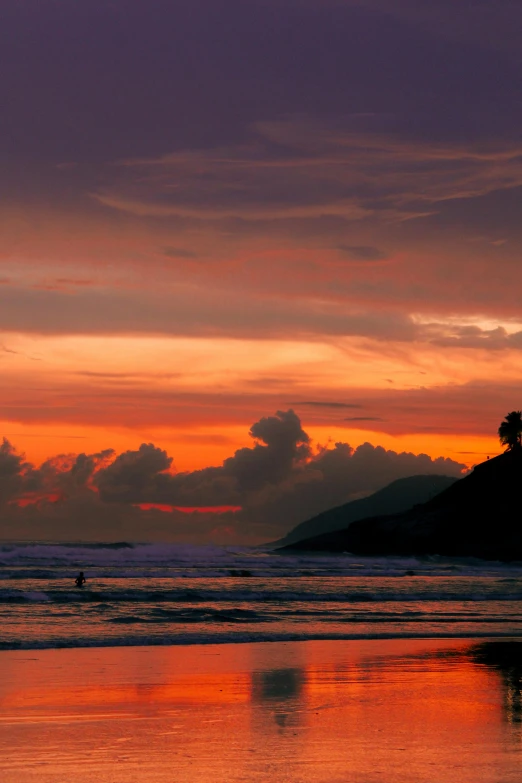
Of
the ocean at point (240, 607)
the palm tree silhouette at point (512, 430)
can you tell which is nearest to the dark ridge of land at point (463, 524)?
the palm tree silhouette at point (512, 430)

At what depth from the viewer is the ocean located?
3119 centimetres

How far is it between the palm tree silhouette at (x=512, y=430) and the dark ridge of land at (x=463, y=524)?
9.45 metres

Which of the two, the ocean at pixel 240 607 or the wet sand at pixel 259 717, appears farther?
the ocean at pixel 240 607

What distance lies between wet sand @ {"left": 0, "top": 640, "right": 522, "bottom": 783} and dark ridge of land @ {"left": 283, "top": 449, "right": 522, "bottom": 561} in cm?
9121

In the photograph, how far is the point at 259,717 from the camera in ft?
53.1

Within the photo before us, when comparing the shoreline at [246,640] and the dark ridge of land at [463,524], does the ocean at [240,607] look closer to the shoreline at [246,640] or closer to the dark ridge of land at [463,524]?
the shoreline at [246,640]

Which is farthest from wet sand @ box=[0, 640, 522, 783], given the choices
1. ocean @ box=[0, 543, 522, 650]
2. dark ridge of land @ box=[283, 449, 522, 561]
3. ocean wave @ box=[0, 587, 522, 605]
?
dark ridge of land @ box=[283, 449, 522, 561]

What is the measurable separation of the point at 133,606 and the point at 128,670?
1908 cm

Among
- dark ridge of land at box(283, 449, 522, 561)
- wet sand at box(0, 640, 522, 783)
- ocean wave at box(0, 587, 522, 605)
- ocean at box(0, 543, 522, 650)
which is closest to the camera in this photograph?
wet sand at box(0, 640, 522, 783)

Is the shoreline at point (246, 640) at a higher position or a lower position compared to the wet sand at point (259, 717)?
lower

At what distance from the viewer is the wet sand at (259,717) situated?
12.4 metres

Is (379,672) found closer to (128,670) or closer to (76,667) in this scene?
(128,670)

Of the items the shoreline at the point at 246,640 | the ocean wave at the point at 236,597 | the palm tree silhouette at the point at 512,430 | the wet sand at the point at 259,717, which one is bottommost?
the ocean wave at the point at 236,597

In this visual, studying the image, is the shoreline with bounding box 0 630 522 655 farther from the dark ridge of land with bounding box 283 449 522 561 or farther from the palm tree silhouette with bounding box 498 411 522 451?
the palm tree silhouette with bounding box 498 411 522 451
